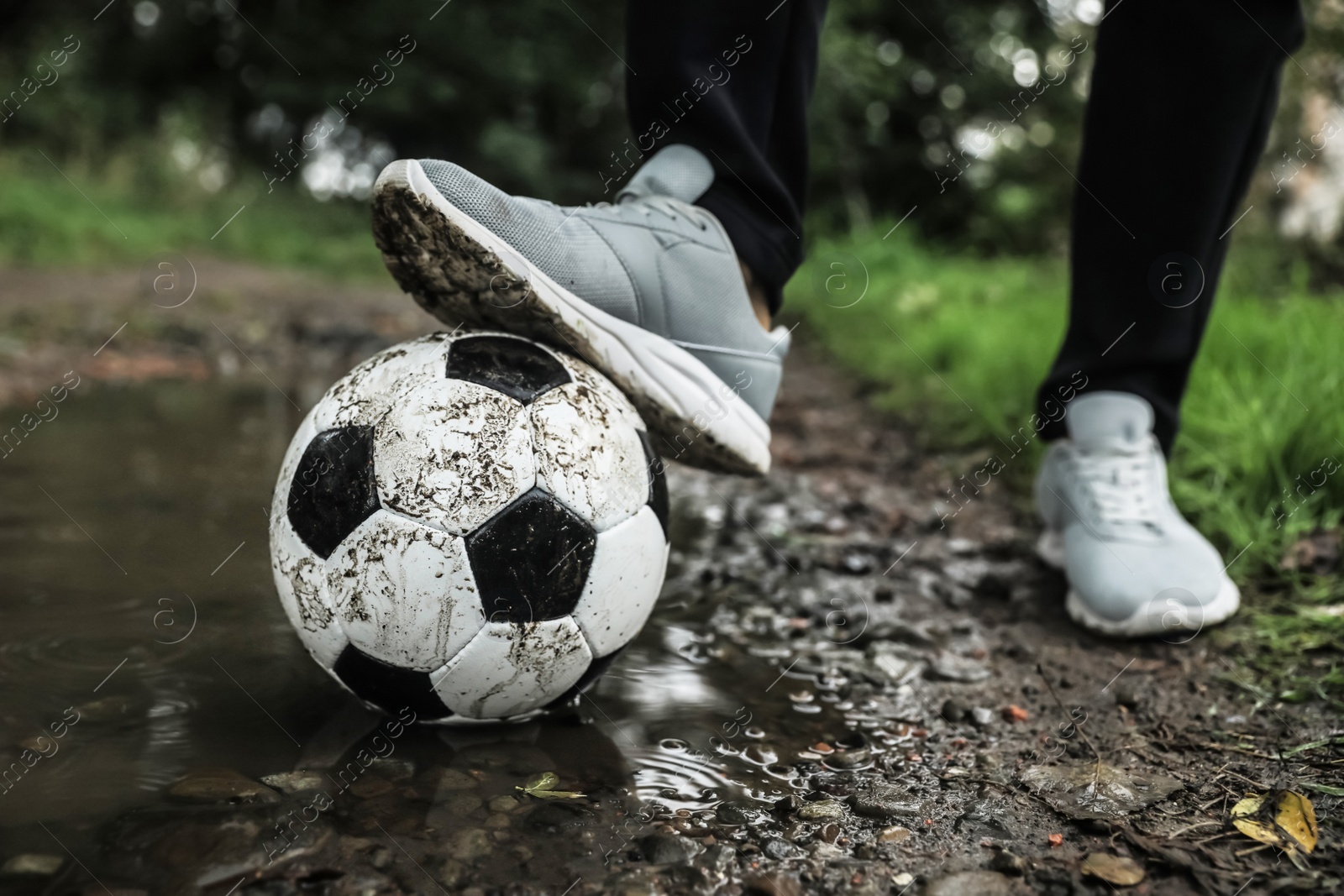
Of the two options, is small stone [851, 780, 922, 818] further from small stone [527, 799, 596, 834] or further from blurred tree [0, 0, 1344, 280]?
blurred tree [0, 0, 1344, 280]

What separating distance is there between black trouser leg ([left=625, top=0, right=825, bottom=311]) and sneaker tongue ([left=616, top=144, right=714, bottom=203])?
2 centimetres

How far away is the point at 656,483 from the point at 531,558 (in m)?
0.30

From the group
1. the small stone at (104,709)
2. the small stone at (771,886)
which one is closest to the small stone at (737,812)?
the small stone at (771,886)

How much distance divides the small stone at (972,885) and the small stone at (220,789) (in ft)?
2.92

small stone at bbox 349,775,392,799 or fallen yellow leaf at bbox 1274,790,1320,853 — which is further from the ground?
small stone at bbox 349,775,392,799

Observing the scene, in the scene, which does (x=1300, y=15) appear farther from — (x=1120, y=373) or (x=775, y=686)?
(x=775, y=686)

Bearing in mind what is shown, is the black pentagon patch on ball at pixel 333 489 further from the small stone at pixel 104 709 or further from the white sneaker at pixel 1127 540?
the white sneaker at pixel 1127 540

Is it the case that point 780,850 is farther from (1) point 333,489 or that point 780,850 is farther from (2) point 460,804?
(1) point 333,489

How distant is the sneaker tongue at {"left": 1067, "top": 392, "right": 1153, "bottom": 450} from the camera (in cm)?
232

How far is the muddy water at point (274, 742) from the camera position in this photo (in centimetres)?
128

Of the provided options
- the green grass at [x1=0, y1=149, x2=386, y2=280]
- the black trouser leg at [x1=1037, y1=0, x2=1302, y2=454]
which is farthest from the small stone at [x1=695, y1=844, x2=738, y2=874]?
the green grass at [x1=0, y1=149, x2=386, y2=280]

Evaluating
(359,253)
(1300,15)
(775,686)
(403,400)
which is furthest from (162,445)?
(359,253)

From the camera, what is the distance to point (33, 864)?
1.22m

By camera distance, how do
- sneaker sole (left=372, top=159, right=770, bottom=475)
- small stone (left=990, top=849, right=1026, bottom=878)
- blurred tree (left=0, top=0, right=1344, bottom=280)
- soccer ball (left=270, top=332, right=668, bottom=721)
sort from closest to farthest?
small stone (left=990, top=849, right=1026, bottom=878), soccer ball (left=270, top=332, right=668, bottom=721), sneaker sole (left=372, top=159, right=770, bottom=475), blurred tree (left=0, top=0, right=1344, bottom=280)
